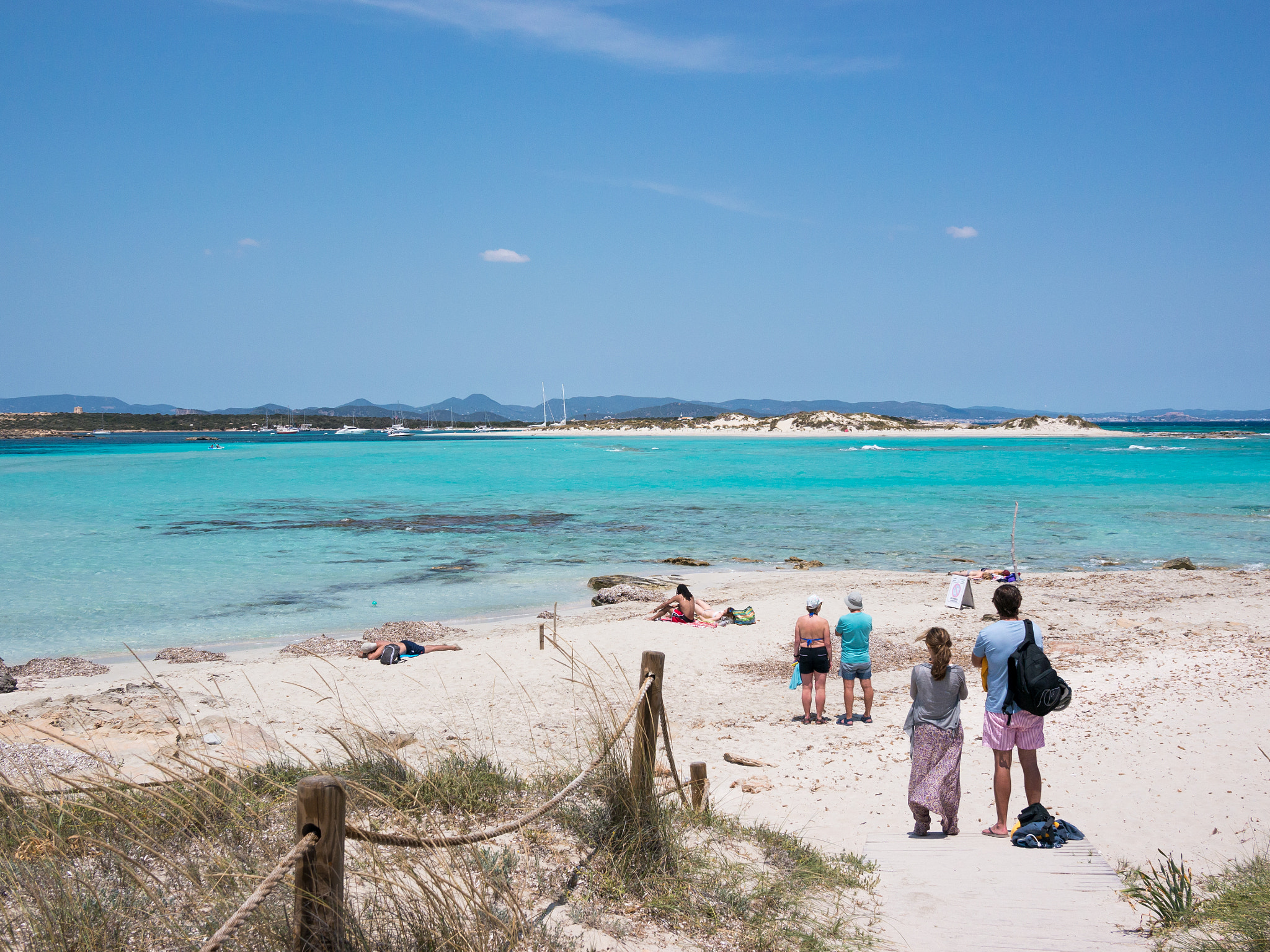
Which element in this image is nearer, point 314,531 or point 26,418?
point 314,531

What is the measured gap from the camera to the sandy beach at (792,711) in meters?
6.08

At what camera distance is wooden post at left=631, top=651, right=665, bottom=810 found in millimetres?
4414

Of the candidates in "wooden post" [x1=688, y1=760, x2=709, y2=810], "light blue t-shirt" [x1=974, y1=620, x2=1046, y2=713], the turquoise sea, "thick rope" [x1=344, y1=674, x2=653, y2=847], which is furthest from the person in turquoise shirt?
the turquoise sea

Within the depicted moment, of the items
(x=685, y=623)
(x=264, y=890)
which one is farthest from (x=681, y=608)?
(x=264, y=890)

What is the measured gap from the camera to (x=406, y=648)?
1143 centimetres

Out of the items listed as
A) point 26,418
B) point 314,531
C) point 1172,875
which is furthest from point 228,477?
point 26,418

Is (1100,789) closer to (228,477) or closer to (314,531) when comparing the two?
(314,531)

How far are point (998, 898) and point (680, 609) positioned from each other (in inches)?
365

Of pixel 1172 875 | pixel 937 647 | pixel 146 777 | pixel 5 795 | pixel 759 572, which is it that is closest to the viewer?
pixel 5 795

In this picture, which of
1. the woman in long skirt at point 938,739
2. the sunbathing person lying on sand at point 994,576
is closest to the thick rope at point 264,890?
the woman in long skirt at point 938,739

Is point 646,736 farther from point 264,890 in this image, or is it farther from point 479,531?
point 479,531

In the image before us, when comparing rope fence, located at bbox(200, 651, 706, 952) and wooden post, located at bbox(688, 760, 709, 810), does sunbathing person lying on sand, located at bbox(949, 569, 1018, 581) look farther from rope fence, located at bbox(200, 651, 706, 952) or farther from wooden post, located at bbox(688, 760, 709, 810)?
rope fence, located at bbox(200, 651, 706, 952)

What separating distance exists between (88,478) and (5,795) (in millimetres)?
55110

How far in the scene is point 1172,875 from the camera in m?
4.54
